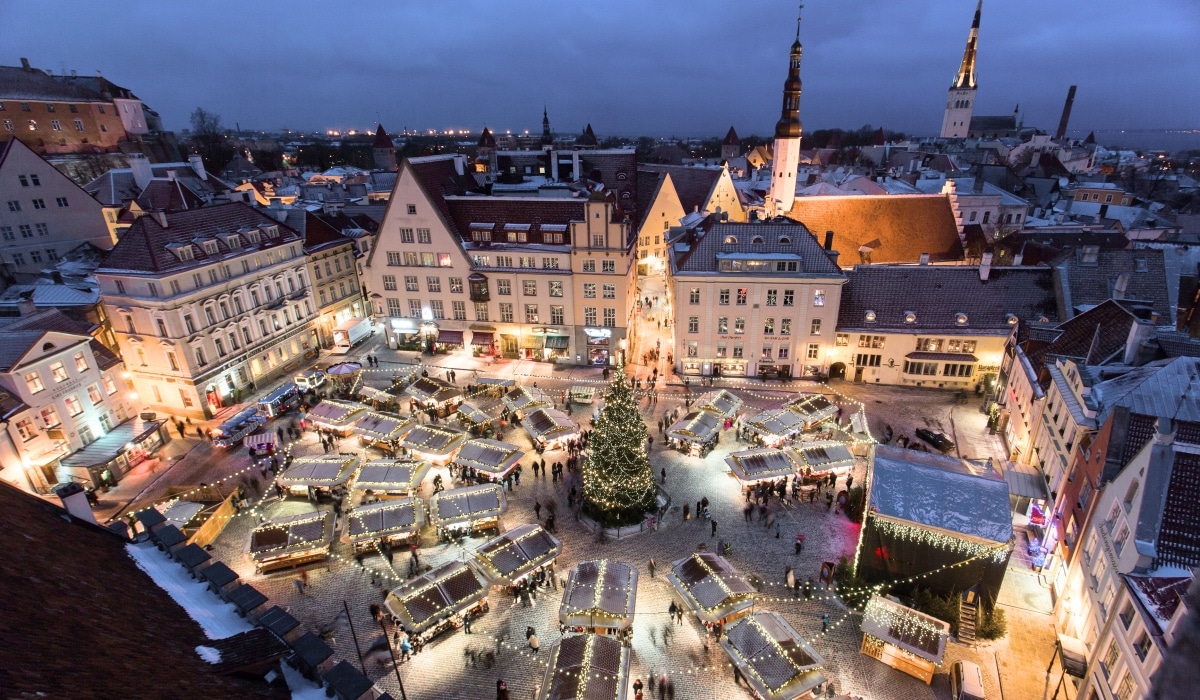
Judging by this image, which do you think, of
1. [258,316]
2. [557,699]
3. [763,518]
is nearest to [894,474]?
[763,518]

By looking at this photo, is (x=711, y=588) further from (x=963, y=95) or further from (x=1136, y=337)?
(x=963, y=95)

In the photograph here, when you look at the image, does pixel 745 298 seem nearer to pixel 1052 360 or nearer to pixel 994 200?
pixel 1052 360

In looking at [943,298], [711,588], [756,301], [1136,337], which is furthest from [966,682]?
[943,298]

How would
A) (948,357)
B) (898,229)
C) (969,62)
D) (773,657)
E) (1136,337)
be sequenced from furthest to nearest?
(969,62), (898,229), (948,357), (1136,337), (773,657)

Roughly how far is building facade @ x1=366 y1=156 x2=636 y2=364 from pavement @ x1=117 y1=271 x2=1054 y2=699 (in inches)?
490

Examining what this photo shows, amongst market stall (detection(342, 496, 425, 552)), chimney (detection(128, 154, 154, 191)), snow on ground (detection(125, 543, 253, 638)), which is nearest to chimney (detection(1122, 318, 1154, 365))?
market stall (detection(342, 496, 425, 552))

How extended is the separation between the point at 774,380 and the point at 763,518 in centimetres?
1758

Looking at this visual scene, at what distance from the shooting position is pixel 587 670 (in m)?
20.4

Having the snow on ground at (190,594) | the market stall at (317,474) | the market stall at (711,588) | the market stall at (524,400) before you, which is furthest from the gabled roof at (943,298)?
the snow on ground at (190,594)

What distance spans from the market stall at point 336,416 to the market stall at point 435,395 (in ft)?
13.3

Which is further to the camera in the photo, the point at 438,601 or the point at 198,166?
the point at 198,166

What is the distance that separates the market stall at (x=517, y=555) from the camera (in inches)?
989

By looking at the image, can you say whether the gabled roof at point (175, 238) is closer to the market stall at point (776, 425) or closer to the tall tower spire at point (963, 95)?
the market stall at point (776, 425)

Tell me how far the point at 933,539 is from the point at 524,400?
26.5 meters
